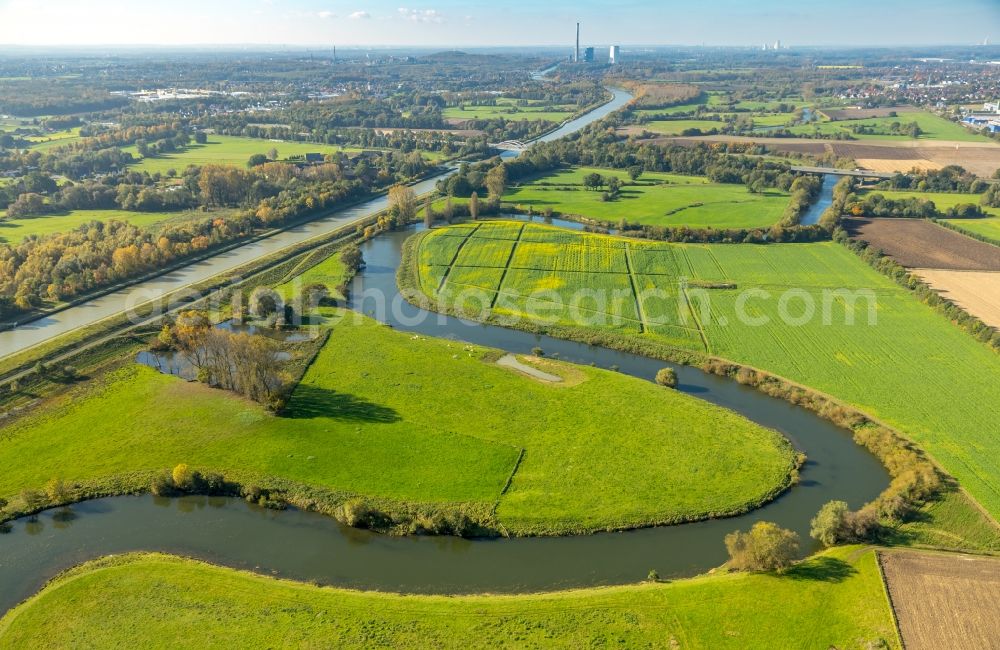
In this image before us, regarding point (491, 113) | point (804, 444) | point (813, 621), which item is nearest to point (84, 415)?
point (813, 621)

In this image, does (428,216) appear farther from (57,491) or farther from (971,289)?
(971,289)

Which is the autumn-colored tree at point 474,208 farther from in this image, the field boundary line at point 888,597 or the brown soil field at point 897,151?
the field boundary line at point 888,597

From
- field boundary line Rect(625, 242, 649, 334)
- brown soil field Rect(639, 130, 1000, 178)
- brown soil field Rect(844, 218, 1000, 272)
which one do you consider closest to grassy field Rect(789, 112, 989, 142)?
brown soil field Rect(639, 130, 1000, 178)

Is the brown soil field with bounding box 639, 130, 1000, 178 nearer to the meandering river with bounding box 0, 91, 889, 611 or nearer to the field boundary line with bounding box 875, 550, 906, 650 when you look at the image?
the meandering river with bounding box 0, 91, 889, 611

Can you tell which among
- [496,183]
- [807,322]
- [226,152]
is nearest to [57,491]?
[807,322]

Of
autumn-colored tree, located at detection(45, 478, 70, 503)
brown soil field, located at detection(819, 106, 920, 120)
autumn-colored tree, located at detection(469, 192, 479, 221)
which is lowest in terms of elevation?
autumn-colored tree, located at detection(45, 478, 70, 503)

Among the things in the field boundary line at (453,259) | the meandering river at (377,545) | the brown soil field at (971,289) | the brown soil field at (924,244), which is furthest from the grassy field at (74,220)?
the brown soil field at (971,289)
